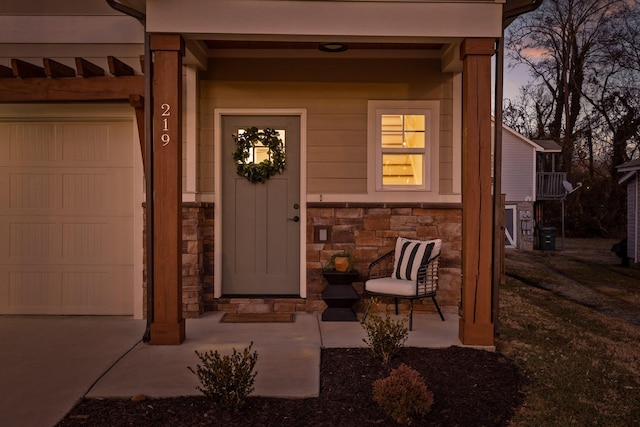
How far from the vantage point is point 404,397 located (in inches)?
136

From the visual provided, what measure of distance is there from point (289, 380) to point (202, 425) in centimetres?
90

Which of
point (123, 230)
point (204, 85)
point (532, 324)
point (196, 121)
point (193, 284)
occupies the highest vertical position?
point (204, 85)

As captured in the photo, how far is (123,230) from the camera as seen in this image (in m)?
6.34

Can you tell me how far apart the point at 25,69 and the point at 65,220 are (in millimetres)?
1620

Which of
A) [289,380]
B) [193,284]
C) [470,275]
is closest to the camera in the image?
[289,380]

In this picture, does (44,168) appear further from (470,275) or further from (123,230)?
(470,275)

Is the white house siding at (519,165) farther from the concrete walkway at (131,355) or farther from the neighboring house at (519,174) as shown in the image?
→ the concrete walkway at (131,355)

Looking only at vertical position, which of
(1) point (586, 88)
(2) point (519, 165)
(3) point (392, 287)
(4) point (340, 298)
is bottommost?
(4) point (340, 298)

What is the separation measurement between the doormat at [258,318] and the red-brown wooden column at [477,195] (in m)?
1.94

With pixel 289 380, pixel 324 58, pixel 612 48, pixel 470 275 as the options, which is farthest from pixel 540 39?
pixel 289 380

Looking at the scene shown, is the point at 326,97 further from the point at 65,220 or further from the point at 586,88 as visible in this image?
the point at 586,88

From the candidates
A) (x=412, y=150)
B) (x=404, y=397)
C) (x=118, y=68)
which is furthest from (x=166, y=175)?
(x=412, y=150)

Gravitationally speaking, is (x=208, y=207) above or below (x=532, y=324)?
above

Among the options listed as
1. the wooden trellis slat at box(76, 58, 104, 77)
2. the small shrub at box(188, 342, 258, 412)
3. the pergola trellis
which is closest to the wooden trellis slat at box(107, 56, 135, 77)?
the pergola trellis
